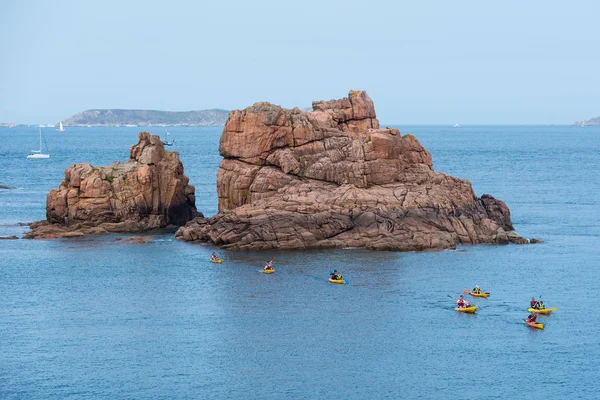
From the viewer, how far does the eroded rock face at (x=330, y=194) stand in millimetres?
113812

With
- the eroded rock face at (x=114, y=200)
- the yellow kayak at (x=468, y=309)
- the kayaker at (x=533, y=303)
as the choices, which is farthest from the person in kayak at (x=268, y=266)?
the eroded rock face at (x=114, y=200)

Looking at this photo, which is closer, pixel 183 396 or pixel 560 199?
pixel 183 396

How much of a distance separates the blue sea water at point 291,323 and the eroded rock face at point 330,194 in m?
2.94

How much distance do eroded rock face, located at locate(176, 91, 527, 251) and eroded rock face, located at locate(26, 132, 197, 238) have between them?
7.03m

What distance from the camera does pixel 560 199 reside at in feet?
535

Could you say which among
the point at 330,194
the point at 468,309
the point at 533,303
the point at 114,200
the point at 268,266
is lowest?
the point at 468,309

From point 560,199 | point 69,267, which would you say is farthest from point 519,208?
point 69,267

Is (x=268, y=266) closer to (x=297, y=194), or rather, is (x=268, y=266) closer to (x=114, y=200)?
(x=297, y=194)

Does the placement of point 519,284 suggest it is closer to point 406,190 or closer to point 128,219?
point 406,190

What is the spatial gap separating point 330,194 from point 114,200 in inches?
1098

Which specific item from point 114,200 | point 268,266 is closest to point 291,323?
point 268,266

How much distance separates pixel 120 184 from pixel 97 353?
168 feet

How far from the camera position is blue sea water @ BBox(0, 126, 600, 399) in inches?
2788

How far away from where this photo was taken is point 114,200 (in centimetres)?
12575
